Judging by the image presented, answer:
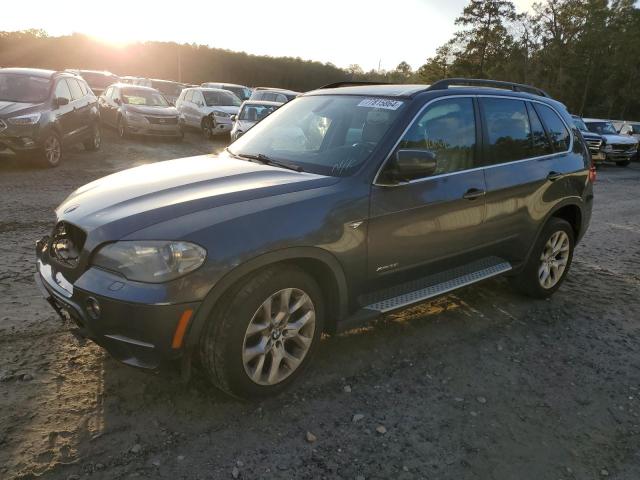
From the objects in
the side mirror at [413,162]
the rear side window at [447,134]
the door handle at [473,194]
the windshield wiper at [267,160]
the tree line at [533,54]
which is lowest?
the door handle at [473,194]

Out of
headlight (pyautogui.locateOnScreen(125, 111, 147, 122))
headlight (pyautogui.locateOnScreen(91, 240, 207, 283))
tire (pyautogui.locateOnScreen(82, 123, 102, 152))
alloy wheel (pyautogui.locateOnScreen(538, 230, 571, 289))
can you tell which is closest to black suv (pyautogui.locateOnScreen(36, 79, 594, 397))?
headlight (pyautogui.locateOnScreen(91, 240, 207, 283))

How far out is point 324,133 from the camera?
3834 mm

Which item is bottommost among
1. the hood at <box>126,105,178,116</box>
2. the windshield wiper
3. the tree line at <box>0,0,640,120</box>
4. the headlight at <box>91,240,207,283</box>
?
the headlight at <box>91,240,207,283</box>

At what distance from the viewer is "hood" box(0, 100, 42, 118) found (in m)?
8.98

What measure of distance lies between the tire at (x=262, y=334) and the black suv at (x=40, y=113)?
819 cm

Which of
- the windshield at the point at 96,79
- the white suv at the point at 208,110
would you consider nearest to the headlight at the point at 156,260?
the white suv at the point at 208,110

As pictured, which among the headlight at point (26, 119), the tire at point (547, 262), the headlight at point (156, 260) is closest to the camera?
the headlight at point (156, 260)

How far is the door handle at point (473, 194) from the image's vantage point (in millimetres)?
3781

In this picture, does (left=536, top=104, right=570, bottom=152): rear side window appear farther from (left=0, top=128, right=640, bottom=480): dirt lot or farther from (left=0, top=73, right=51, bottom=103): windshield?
(left=0, top=73, right=51, bottom=103): windshield

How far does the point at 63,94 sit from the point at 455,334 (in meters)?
9.71

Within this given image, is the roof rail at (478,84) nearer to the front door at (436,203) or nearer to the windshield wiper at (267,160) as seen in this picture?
the front door at (436,203)

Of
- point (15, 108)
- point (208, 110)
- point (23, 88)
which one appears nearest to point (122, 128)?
point (208, 110)

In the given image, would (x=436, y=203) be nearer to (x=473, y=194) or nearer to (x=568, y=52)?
(x=473, y=194)

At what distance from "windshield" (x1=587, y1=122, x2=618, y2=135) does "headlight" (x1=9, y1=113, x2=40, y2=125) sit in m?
19.8
